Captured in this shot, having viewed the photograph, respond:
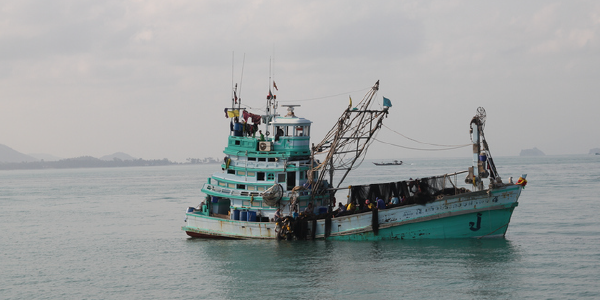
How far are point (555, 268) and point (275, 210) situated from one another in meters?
15.3

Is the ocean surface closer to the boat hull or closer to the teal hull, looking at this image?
the teal hull

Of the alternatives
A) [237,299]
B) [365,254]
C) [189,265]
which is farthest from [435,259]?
[189,265]

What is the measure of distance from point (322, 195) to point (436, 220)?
23.1 feet

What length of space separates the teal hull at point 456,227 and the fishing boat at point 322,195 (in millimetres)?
53

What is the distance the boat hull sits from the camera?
1288 inches

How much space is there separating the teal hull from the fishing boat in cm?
5

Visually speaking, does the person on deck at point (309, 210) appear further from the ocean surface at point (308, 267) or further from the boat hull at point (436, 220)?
the ocean surface at point (308, 267)

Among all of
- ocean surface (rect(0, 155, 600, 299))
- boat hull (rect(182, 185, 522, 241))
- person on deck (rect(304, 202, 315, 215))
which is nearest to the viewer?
ocean surface (rect(0, 155, 600, 299))

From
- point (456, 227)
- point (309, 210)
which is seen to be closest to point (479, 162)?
point (456, 227)

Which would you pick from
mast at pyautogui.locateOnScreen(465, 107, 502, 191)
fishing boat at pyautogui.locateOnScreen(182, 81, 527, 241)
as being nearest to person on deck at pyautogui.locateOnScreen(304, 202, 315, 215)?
fishing boat at pyautogui.locateOnScreen(182, 81, 527, 241)

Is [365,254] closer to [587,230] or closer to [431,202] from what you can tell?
[431,202]

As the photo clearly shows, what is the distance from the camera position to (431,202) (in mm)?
32750

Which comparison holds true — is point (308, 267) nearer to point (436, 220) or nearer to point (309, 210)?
point (309, 210)

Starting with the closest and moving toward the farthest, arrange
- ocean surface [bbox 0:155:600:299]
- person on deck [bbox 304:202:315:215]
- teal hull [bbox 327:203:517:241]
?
1. ocean surface [bbox 0:155:600:299]
2. teal hull [bbox 327:203:517:241]
3. person on deck [bbox 304:202:315:215]
